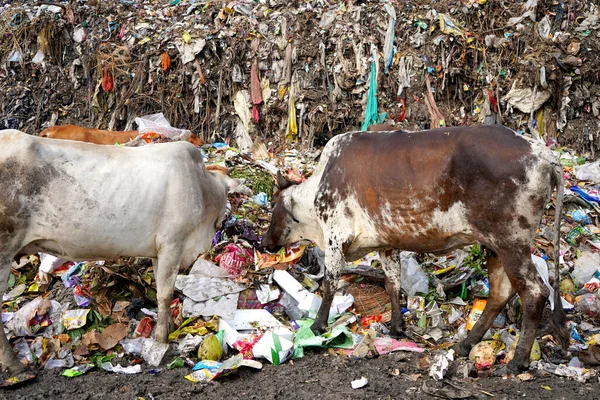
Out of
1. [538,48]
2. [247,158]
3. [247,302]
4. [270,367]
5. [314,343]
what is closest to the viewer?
[270,367]

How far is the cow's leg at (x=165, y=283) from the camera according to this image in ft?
16.5

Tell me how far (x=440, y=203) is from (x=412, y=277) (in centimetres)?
179

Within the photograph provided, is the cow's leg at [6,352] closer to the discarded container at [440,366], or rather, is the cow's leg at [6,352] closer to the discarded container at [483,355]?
the discarded container at [440,366]

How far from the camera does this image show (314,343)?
502cm

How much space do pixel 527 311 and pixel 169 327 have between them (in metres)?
2.95

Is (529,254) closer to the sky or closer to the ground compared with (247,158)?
closer to the sky

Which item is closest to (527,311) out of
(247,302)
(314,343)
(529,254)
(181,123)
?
(529,254)

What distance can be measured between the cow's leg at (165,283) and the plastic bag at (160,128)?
543 cm

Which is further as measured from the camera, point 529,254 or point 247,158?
point 247,158

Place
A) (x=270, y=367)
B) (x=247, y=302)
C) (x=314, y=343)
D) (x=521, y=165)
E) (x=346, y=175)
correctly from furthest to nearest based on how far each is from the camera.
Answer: (x=247, y=302)
(x=346, y=175)
(x=314, y=343)
(x=270, y=367)
(x=521, y=165)

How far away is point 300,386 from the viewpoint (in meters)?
4.31

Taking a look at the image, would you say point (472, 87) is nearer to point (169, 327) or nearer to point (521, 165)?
point (521, 165)

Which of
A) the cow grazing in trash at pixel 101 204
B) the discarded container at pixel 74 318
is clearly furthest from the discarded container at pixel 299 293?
the discarded container at pixel 74 318

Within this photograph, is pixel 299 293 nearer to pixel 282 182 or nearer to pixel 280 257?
pixel 280 257
